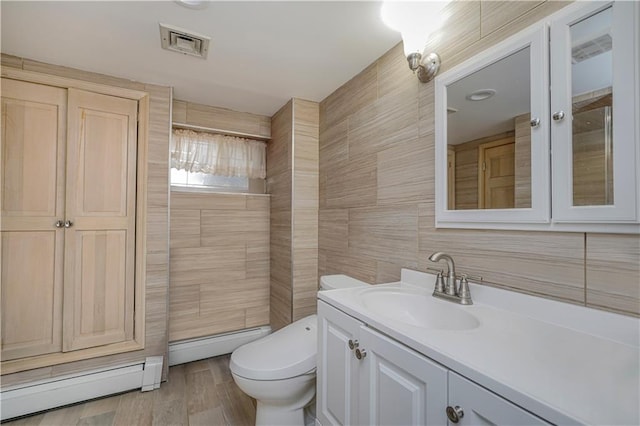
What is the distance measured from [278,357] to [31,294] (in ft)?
5.26

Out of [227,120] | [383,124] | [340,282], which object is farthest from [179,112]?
[340,282]

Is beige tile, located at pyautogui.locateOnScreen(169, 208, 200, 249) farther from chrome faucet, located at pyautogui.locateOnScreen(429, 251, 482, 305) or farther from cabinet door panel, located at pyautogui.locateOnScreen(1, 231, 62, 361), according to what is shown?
chrome faucet, located at pyautogui.locateOnScreen(429, 251, 482, 305)

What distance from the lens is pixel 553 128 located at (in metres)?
0.93

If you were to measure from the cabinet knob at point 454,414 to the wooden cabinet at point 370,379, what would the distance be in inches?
0.8

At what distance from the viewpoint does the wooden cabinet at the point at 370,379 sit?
788 millimetres

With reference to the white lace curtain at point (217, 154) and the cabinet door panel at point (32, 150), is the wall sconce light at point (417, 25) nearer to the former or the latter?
the white lace curtain at point (217, 154)

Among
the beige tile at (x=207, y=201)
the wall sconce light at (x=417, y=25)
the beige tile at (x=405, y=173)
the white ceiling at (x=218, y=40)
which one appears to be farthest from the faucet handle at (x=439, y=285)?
the beige tile at (x=207, y=201)

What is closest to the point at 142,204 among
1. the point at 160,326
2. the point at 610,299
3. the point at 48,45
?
the point at 160,326

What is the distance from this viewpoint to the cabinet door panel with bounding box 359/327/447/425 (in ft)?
2.51

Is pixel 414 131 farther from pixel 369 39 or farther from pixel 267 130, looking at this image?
pixel 267 130

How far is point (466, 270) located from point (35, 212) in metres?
2.44

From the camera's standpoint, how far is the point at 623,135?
2.60 ft

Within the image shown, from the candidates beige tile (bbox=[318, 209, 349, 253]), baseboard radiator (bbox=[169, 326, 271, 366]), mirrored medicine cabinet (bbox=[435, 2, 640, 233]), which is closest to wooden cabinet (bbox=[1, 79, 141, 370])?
baseboard radiator (bbox=[169, 326, 271, 366])

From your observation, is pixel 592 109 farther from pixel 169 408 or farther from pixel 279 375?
pixel 169 408
